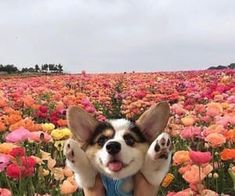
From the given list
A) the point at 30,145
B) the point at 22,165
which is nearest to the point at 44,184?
the point at 22,165

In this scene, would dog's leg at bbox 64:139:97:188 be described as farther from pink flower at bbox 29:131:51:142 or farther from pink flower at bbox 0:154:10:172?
pink flower at bbox 29:131:51:142

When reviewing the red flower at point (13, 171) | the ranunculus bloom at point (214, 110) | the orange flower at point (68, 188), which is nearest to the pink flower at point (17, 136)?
the red flower at point (13, 171)

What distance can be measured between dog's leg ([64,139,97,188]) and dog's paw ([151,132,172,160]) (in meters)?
0.28

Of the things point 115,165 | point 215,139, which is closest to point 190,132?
point 215,139

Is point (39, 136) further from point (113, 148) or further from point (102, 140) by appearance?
point (113, 148)

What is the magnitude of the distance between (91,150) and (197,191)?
1.83 ft

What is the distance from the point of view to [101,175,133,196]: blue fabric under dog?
103 inches

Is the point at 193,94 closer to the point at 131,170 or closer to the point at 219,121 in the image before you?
the point at 219,121

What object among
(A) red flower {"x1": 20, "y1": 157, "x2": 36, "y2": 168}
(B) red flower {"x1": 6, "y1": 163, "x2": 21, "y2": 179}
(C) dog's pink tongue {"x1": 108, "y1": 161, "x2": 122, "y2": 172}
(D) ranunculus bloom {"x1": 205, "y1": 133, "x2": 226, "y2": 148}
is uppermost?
(C) dog's pink tongue {"x1": 108, "y1": 161, "x2": 122, "y2": 172}

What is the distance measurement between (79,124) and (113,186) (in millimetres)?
319

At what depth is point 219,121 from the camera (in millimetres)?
4293

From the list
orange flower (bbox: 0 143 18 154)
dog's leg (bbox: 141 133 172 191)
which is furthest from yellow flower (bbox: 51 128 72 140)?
dog's leg (bbox: 141 133 172 191)

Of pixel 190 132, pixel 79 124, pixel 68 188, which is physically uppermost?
pixel 79 124

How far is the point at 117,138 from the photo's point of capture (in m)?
2.62
